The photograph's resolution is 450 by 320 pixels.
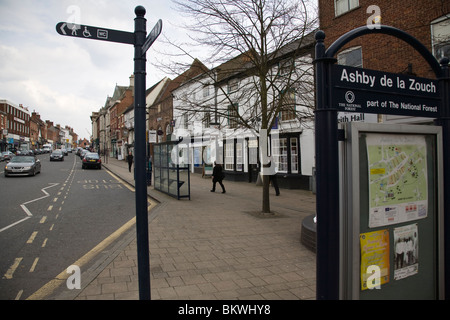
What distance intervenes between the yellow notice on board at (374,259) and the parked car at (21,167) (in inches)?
861

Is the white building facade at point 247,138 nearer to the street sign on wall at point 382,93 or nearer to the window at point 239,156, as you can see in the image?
the window at point 239,156

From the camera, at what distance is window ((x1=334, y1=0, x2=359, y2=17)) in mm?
12676

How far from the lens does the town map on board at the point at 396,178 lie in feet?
8.13

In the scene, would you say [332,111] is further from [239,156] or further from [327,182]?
[239,156]

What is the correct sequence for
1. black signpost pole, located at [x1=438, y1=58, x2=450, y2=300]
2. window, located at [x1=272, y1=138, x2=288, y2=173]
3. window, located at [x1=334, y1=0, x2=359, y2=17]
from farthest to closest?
window, located at [x1=272, y1=138, x2=288, y2=173], window, located at [x1=334, y1=0, x2=359, y2=17], black signpost pole, located at [x1=438, y1=58, x2=450, y2=300]

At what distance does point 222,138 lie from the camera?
73.1 feet

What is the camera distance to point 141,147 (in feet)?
9.03

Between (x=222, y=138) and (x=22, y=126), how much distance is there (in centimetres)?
7004

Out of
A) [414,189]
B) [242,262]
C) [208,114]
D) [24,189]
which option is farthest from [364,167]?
[24,189]

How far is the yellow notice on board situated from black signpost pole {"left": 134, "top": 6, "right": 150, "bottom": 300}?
1904mm

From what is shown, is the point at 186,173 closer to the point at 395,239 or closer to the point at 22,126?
the point at 395,239

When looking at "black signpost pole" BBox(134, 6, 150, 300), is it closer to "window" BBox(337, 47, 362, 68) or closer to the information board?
the information board

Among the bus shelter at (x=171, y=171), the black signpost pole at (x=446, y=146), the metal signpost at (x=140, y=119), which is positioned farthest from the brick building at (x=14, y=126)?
the black signpost pole at (x=446, y=146)

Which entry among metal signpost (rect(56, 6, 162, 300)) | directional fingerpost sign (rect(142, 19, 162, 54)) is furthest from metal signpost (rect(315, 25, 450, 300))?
metal signpost (rect(56, 6, 162, 300))
